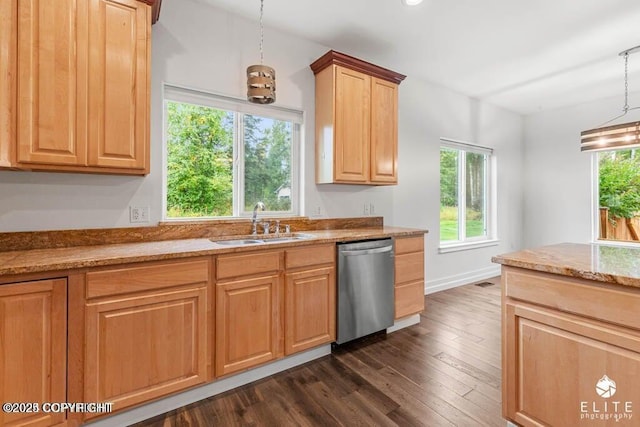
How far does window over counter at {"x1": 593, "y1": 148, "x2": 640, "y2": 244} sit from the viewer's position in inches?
171

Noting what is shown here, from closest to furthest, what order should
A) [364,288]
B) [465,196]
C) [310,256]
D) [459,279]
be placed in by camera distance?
[310,256], [364,288], [459,279], [465,196]

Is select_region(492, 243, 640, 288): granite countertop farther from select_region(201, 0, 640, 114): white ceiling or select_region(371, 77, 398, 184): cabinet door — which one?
select_region(201, 0, 640, 114): white ceiling

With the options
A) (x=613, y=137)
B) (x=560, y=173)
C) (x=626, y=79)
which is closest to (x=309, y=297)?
(x=613, y=137)

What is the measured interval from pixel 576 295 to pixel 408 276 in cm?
167

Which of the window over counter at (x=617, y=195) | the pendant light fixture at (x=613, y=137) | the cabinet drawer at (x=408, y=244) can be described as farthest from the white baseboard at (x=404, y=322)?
the window over counter at (x=617, y=195)

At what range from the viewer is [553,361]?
1404 millimetres

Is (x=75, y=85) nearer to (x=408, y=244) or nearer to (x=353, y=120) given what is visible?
(x=353, y=120)

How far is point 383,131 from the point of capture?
122 inches

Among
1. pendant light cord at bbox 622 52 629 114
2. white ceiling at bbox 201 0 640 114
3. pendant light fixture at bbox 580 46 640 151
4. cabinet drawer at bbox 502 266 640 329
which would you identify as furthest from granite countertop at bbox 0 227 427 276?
pendant light cord at bbox 622 52 629 114

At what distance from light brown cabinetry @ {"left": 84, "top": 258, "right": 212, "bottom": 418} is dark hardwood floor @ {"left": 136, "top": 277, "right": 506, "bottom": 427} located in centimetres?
26

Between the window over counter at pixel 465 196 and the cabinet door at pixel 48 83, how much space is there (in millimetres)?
4073

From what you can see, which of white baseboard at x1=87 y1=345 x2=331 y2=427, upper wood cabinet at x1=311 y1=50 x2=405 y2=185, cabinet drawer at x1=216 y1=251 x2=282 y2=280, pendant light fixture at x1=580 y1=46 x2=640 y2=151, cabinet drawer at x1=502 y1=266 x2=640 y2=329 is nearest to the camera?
cabinet drawer at x1=502 y1=266 x2=640 y2=329

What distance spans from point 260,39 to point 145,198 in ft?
5.59

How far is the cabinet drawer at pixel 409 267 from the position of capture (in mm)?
2879
